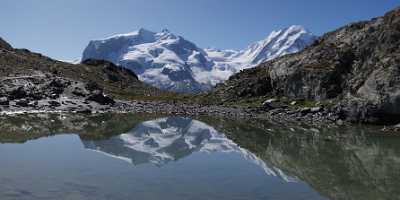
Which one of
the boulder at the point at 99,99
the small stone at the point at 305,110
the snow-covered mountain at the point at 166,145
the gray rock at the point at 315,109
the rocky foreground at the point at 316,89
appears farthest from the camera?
the boulder at the point at 99,99

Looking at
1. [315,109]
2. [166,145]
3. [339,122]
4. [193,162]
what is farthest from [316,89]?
[193,162]

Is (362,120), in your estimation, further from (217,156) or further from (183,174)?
(183,174)

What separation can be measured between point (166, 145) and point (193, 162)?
1209cm

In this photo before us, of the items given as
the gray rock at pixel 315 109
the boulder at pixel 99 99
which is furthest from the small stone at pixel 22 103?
the gray rock at pixel 315 109

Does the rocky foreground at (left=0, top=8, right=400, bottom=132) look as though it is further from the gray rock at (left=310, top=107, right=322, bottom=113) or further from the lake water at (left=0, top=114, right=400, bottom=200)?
the lake water at (left=0, top=114, right=400, bottom=200)

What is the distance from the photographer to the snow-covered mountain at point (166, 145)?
34.8 metres

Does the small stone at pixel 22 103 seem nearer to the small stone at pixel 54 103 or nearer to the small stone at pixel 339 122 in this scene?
the small stone at pixel 54 103

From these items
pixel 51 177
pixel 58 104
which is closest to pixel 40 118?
pixel 58 104

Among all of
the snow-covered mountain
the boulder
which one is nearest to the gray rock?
the snow-covered mountain

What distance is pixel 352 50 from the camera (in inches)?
3349

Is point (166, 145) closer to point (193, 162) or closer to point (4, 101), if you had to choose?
point (193, 162)

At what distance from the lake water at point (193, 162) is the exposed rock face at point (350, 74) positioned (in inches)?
249

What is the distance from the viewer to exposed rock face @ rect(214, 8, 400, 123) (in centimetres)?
6381

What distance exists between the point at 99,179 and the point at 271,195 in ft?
30.2
